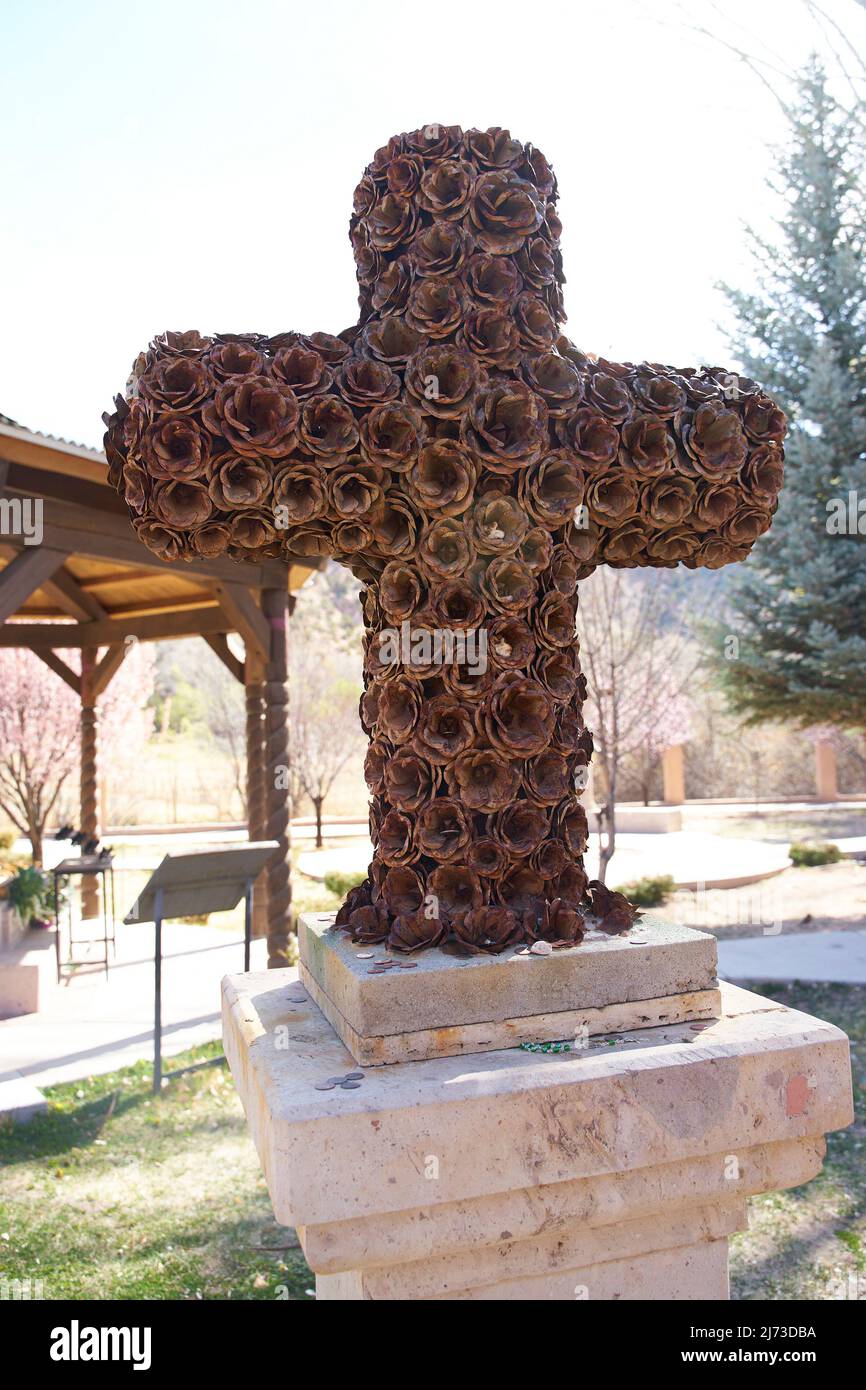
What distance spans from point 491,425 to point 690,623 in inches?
378

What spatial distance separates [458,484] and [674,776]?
21.1m

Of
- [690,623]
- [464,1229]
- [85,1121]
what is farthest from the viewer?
[690,623]

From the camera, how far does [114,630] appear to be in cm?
1000

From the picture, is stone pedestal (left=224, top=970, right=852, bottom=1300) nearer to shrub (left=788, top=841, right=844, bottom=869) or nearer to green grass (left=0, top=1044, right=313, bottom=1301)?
green grass (left=0, top=1044, right=313, bottom=1301)

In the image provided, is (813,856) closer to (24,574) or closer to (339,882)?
(339,882)

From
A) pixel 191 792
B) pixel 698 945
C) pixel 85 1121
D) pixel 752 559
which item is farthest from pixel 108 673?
pixel 191 792

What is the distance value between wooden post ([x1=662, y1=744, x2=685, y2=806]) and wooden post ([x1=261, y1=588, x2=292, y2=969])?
15.6 meters

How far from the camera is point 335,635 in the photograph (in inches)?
1211

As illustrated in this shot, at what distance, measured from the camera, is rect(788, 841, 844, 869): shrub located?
524 inches

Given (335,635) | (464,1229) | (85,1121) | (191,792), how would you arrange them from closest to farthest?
(464,1229) < (85,1121) < (191,792) < (335,635)

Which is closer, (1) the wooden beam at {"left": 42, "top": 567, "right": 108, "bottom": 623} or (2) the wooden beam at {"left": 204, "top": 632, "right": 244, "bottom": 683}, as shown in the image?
(2) the wooden beam at {"left": 204, "top": 632, "right": 244, "bottom": 683}

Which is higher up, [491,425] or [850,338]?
[850,338]

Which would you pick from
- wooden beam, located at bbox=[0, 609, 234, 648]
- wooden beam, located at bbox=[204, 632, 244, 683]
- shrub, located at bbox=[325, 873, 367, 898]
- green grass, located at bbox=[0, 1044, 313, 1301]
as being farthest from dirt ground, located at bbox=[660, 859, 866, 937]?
wooden beam, located at bbox=[0, 609, 234, 648]
